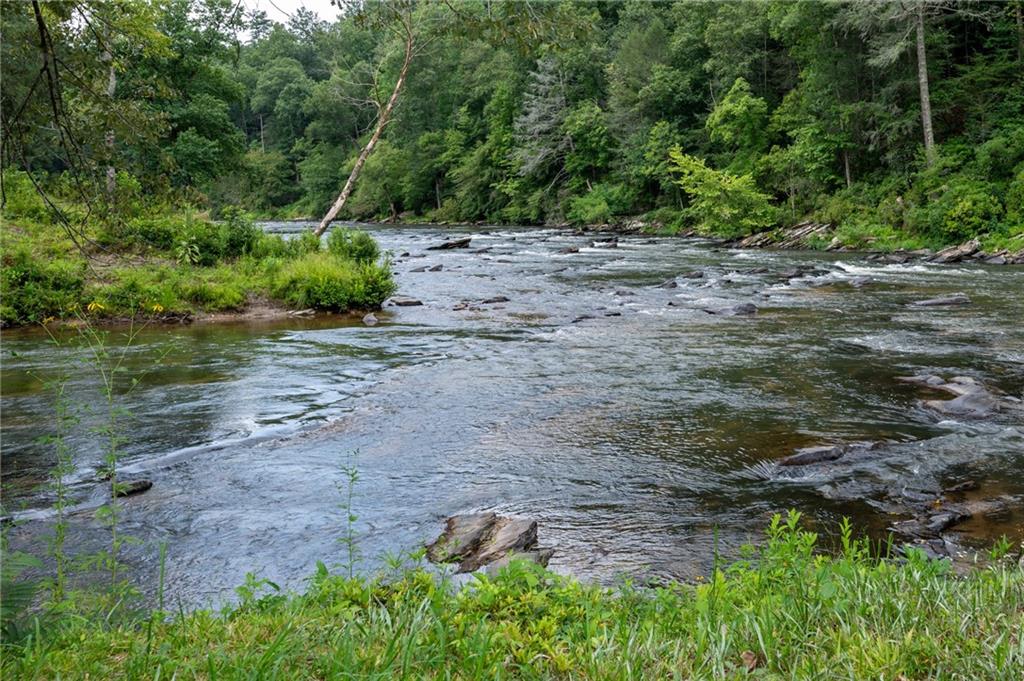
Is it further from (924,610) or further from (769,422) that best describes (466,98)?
(924,610)

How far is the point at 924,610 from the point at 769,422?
19.1 ft

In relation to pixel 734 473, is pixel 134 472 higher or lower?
higher

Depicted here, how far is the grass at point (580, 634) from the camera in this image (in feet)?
9.39

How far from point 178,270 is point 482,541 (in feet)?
47.6

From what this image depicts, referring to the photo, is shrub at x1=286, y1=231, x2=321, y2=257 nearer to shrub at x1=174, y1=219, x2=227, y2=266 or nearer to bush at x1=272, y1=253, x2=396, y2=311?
bush at x1=272, y1=253, x2=396, y2=311

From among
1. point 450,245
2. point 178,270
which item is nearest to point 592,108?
point 450,245

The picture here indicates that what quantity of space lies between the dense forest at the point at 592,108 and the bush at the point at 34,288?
3.21 metres

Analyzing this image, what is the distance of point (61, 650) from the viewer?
10.2ft

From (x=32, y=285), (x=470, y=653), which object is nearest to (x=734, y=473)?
(x=470, y=653)

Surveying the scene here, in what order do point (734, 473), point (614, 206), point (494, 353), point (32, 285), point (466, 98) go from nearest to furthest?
point (734, 473)
point (494, 353)
point (32, 285)
point (614, 206)
point (466, 98)

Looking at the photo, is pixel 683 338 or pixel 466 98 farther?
pixel 466 98

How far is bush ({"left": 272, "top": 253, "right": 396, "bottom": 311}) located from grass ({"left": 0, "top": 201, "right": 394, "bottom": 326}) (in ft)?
0.08

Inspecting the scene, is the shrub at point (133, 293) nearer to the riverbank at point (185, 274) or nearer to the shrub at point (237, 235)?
the riverbank at point (185, 274)

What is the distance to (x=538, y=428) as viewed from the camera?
9148mm
